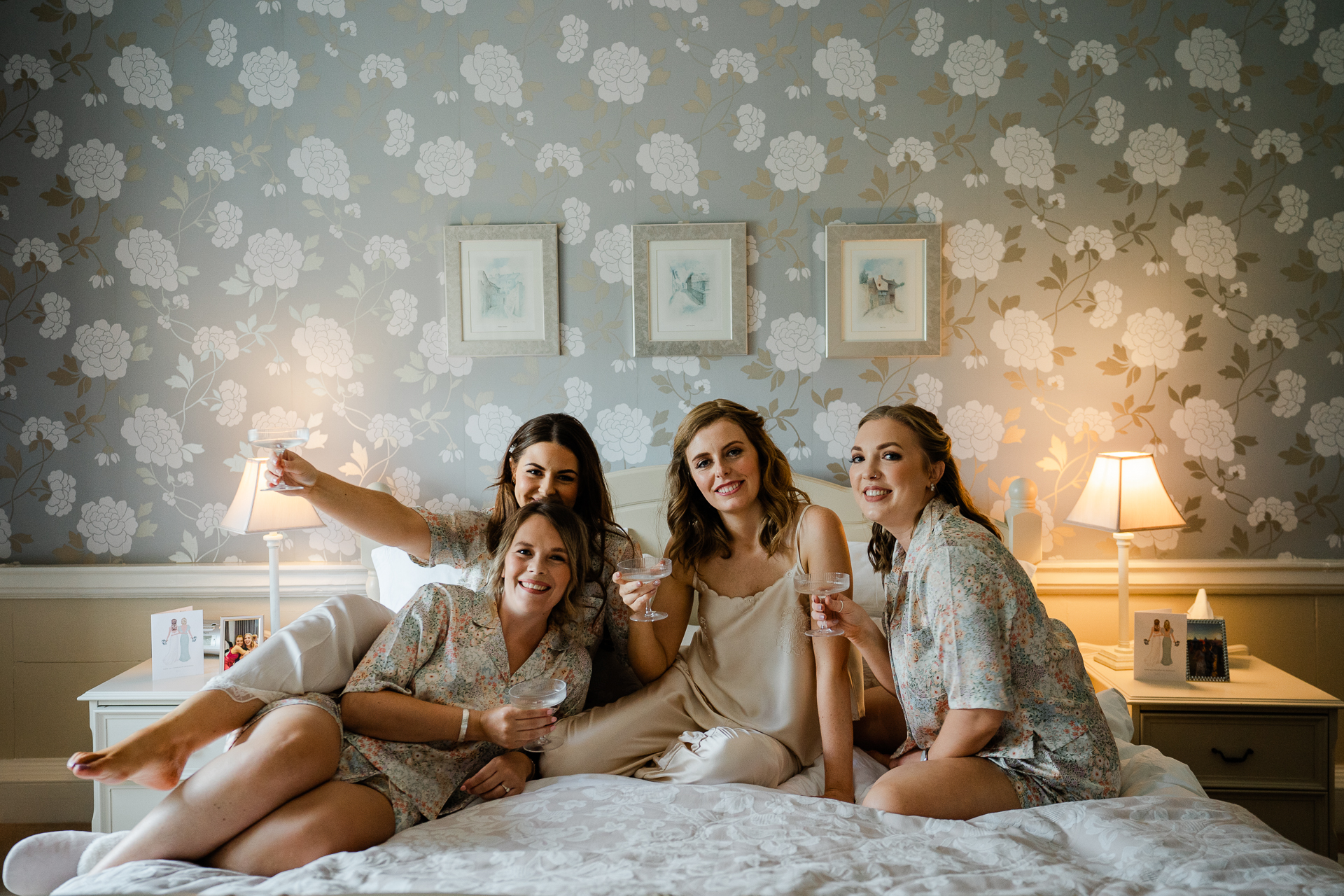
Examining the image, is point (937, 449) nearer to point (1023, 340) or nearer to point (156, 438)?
point (1023, 340)

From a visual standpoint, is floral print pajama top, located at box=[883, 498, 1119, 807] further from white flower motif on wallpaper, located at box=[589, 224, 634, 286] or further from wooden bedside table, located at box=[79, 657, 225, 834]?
wooden bedside table, located at box=[79, 657, 225, 834]

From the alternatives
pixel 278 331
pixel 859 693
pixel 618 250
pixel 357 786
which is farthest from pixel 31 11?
pixel 859 693

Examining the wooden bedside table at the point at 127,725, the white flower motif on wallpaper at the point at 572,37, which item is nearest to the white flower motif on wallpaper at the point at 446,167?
the white flower motif on wallpaper at the point at 572,37

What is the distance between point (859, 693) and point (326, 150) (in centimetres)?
251

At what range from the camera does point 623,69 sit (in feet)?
9.27

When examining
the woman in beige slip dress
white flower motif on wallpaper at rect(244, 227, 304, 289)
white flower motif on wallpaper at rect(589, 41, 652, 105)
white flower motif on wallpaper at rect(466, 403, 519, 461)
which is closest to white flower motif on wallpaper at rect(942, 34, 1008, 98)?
white flower motif on wallpaper at rect(589, 41, 652, 105)

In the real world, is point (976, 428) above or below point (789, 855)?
above

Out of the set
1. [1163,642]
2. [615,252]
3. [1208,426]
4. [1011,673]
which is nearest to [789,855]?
[1011,673]

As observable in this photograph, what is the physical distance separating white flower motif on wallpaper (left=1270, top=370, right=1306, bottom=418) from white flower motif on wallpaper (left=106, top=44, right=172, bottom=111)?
3.99 meters

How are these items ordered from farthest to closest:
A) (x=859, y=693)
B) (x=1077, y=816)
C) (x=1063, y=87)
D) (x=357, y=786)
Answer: (x=1063, y=87) < (x=859, y=693) < (x=357, y=786) < (x=1077, y=816)

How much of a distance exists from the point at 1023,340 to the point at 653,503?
1402 mm

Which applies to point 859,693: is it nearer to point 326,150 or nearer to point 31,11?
point 326,150

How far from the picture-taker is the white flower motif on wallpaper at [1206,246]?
2.77m

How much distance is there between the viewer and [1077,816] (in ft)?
4.80
